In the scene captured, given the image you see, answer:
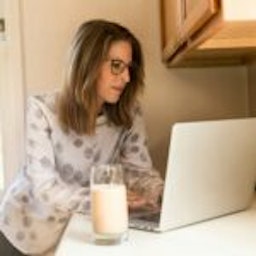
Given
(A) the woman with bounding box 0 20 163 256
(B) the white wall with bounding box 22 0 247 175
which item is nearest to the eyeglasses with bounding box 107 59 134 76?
(A) the woman with bounding box 0 20 163 256

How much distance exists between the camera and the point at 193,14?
1074 mm

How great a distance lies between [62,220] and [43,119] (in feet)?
0.94

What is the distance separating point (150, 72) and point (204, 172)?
36.0 inches

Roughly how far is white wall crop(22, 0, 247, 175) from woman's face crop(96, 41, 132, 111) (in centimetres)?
48

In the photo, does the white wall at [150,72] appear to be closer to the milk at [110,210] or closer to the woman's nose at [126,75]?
the woman's nose at [126,75]

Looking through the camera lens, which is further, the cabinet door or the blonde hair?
the blonde hair

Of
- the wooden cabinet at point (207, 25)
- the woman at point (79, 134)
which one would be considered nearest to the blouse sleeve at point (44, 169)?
the woman at point (79, 134)

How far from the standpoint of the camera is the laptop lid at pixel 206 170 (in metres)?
Answer: 1.06

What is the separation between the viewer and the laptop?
106cm

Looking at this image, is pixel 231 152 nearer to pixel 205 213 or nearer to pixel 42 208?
pixel 205 213

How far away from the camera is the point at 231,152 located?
1187 mm

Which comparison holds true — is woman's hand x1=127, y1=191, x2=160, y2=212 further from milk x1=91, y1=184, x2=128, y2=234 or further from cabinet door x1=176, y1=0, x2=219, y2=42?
cabinet door x1=176, y1=0, x2=219, y2=42

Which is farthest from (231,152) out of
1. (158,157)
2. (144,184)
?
(158,157)

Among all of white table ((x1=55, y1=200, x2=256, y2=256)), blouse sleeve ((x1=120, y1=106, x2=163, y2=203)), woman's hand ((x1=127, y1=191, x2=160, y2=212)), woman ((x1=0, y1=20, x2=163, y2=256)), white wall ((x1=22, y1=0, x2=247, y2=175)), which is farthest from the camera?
white wall ((x1=22, y1=0, x2=247, y2=175))
